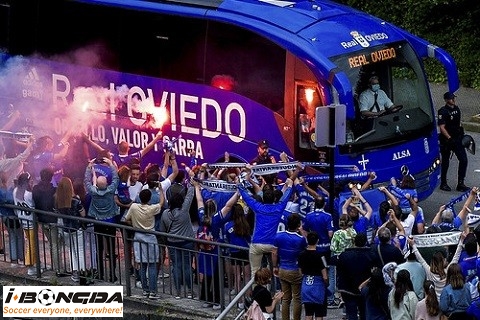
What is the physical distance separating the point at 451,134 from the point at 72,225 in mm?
7513

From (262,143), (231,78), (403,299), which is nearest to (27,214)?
(262,143)

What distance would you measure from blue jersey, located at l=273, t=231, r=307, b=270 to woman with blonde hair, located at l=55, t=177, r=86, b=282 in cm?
325

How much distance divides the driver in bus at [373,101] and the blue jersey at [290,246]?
5.24m

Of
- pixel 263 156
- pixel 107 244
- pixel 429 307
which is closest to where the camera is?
pixel 429 307

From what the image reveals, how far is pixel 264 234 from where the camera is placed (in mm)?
17422

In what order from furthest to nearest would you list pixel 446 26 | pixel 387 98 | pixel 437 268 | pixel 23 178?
pixel 446 26, pixel 387 98, pixel 23 178, pixel 437 268

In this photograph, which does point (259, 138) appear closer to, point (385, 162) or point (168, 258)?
point (385, 162)

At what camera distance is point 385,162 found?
71.9ft

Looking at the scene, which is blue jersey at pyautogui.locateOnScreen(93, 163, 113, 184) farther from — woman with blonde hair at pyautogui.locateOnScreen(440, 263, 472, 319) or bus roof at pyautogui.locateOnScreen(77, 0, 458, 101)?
woman with blonde hair at pyautogui.locateOnScreen(440, 263, 472, 319)

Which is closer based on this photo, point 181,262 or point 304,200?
point 181,262

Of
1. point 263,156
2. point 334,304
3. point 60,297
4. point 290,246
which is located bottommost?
point 60,297

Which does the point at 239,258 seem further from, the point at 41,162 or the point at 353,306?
the point at 41,162

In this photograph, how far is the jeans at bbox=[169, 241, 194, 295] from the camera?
717 inches

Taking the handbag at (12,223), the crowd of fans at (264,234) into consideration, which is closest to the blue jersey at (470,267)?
the crowd of fans at (264,234)
